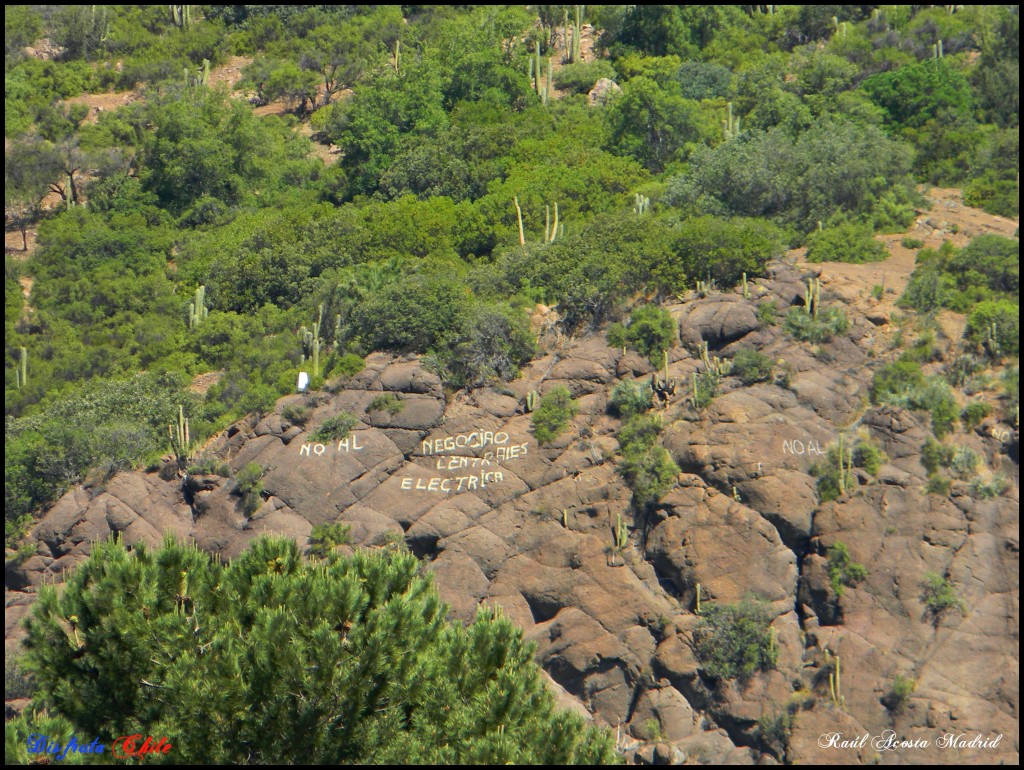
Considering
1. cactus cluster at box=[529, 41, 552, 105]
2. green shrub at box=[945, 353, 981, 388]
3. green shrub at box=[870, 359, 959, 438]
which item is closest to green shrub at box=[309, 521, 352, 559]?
green shrub at box=[870, 359, 959, 438]

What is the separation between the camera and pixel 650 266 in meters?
48.3

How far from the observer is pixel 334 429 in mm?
44250

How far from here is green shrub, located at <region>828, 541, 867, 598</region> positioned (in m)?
40.1

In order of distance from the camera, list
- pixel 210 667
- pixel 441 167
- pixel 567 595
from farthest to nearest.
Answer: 1. pixel 441 167
2. pixel 567 595
3. pixel 210 667

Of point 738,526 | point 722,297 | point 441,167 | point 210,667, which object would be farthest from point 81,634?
point 441,167

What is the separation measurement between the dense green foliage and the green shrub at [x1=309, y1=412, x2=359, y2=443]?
222cm

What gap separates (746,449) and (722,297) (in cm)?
661

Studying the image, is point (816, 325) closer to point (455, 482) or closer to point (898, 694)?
point (455, 482)

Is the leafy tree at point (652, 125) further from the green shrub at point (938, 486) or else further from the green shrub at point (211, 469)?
the green shrub at point (211, 469)

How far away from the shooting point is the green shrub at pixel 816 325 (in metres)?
45.5

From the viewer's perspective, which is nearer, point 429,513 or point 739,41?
point 429,513

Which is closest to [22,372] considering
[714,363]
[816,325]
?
[714,363]

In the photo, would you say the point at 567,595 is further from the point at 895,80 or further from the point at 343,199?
the point at 895,80

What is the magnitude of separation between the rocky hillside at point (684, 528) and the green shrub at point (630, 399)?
40 cm
